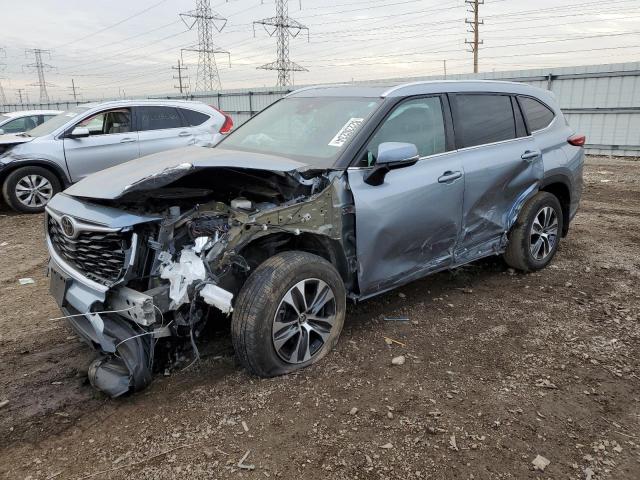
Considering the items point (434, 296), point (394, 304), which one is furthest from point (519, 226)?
point (394, 304)

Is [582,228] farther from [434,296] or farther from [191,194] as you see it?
[191,194]

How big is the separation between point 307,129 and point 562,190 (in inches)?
117

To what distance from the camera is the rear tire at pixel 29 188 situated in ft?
27.1

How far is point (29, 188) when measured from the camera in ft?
27.7

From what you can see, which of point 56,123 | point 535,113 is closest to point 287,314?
point 535,113

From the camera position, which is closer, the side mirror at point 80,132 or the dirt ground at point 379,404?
the dirt ground at point 379,404

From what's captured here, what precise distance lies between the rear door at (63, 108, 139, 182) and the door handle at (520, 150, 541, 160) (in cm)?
639

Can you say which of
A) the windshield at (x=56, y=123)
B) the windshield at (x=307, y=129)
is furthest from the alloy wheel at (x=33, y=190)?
the windshield at (x=307, y=129)

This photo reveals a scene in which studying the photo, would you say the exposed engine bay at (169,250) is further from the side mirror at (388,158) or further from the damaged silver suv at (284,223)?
the side mirror at (388,158)

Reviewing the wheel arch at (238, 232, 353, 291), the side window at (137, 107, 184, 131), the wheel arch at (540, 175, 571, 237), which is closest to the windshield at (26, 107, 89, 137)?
the side window at (137, 107, 184, 131)

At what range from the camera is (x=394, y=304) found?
4445 mm

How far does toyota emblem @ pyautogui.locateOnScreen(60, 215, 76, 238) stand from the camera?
9.97 ft

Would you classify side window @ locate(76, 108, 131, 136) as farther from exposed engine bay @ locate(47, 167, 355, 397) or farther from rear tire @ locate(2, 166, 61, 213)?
exposed engine bay @ locate(47, 167, 355, 397)

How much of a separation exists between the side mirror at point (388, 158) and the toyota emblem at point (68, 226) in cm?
189
